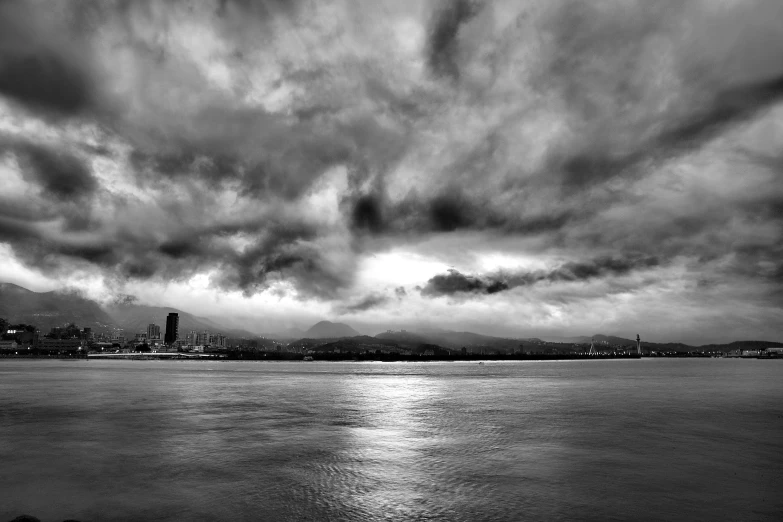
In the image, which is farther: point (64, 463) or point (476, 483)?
point (64, 463)

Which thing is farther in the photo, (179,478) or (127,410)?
(127,410)

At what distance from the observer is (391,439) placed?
38.5m

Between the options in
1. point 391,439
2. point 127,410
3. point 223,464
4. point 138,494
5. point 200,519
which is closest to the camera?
point 200,519

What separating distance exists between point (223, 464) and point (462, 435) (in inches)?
784

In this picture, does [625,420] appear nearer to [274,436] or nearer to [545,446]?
[545,446]

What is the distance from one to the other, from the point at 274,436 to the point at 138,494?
16235mm

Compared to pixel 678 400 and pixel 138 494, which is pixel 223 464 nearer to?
pixel 138 494

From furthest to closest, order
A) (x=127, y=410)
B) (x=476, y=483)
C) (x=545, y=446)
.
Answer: (x=127, y=410)
(x=545, y=446)
(x=476, y=483)

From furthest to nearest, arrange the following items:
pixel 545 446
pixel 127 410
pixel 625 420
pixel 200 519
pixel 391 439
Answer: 1. pixel 127 410
2. pixel 625 420
3. pixel 391 439
4. pixel 545 446
5. pixel 200 519

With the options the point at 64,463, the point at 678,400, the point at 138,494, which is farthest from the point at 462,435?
the point at 678,400

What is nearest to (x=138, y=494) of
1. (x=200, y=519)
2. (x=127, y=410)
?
(x=200, y=519)

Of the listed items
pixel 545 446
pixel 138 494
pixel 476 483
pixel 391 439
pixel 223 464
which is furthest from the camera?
pixel 391 439

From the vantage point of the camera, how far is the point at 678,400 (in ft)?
231

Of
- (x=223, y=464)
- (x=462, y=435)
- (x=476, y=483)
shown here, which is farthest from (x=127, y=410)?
(x=476, y=483)
